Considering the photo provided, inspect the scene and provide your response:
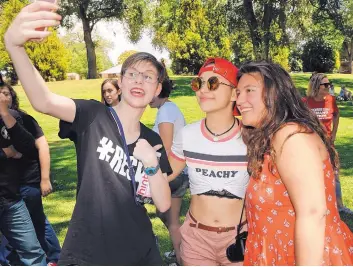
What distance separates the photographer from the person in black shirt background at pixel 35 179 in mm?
4105

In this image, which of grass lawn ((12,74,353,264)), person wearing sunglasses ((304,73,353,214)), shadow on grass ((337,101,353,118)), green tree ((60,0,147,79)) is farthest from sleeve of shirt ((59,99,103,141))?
green tree ((60,0,147,79))

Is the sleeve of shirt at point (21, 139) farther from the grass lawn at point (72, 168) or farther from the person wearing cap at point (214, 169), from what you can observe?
the grass lawn at point (72, 168)

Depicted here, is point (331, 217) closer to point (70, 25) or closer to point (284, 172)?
point (284, 172)

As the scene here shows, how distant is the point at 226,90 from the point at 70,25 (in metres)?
38.7

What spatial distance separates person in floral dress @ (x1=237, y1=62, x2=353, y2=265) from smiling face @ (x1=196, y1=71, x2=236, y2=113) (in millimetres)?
518

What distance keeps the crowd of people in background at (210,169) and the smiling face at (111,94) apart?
3018 millimetres

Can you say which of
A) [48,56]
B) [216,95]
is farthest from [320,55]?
[216,95]

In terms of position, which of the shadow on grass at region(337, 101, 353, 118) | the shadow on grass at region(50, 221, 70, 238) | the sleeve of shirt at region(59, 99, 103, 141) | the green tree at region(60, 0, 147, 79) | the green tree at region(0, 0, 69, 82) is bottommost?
the shadow on grass at region(337, 101, 353, 118)

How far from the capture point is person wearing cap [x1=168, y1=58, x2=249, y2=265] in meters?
2.99

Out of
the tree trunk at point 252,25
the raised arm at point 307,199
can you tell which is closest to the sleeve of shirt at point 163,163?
the raised arm at point 307,199

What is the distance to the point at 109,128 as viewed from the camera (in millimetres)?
2383

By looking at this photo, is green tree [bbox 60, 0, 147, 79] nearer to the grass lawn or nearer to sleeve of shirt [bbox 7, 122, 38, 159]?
the grass lawn

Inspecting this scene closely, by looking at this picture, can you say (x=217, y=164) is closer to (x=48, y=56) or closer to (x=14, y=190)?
(x=14, y=190)

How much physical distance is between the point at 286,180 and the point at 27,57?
4.56 ft
